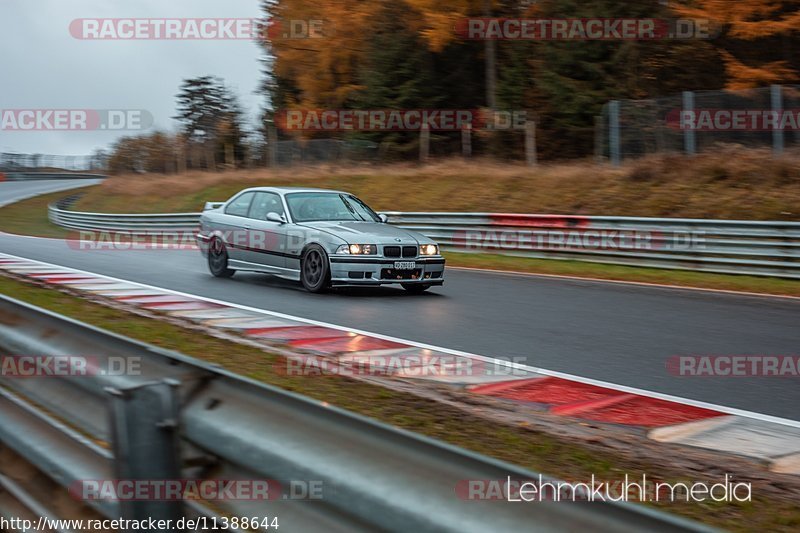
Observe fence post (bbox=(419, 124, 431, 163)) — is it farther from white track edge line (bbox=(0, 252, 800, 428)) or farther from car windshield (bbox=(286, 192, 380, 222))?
white track edge line (bbox=(0, 252, 800, 428))

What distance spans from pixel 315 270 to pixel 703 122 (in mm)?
12697

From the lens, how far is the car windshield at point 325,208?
12.4 m

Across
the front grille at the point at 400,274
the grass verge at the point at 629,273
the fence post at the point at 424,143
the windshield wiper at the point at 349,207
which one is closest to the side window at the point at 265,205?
the windshield wiper at the point at 349,207

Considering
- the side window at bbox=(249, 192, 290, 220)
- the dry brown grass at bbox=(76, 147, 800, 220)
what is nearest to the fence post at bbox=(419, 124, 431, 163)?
the dry brown grass at bbox=(76, 147, 800, 220)

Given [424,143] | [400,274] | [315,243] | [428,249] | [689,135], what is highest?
[424,143]

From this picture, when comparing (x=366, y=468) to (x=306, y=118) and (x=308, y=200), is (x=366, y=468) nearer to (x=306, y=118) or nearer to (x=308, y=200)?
(x=308, y=200)

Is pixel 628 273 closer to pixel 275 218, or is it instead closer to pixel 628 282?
pixel 628 282

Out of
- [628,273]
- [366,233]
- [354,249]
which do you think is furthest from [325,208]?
[628,273]

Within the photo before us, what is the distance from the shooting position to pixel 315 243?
38.4ft

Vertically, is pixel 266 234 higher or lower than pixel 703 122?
lower

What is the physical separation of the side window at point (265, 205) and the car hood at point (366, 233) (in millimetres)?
780

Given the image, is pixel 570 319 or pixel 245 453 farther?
pixel 570 319

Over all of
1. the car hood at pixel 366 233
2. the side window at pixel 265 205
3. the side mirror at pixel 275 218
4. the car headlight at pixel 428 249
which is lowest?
the car headlight at pixel 428 249

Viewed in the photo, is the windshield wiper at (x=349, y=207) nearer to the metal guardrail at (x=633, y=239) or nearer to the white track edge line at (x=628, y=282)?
the white track edge line at (x=628, y=282)
